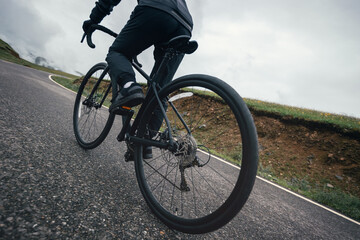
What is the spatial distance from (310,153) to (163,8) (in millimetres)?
Result: 7959

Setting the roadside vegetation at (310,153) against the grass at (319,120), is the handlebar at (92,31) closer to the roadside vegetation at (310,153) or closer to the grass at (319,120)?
the roadside vegetation at (310,153)

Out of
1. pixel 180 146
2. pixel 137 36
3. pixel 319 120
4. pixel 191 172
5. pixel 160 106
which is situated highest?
pixel 319 120

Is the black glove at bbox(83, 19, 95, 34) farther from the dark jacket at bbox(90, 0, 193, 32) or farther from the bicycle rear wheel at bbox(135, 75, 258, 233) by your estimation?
the bicycle rear wheel at bbox(135, 75, 258, 233)

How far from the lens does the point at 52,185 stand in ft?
3.97

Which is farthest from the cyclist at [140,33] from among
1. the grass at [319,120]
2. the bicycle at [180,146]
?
the grass at [319,120]

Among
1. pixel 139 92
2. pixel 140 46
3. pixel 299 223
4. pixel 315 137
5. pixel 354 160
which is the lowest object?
pixel 299 223

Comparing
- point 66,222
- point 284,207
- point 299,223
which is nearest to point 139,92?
point 66,222

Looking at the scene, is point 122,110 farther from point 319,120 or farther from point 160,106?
point 319,120

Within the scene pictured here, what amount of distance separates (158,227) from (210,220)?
0.40 m

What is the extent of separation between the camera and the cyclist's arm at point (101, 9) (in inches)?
64.0

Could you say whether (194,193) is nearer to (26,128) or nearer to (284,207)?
(284,207)

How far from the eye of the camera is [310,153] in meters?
6.86

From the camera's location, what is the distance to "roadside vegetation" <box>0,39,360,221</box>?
5637 millimetres

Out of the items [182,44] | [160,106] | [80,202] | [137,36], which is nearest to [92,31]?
[137,36]
